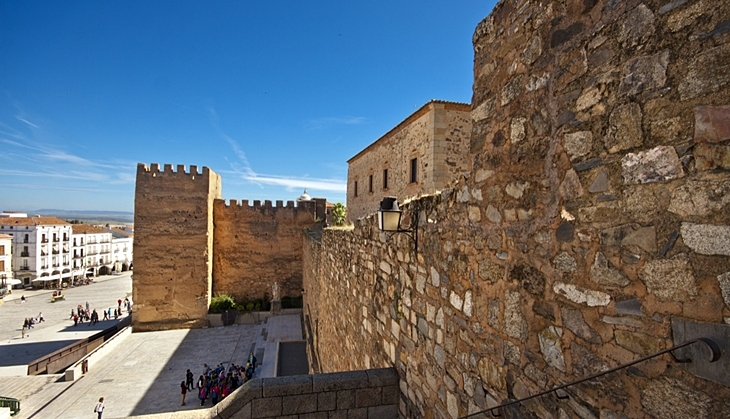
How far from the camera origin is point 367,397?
3986 mm

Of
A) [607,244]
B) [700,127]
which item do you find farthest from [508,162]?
[700,127]

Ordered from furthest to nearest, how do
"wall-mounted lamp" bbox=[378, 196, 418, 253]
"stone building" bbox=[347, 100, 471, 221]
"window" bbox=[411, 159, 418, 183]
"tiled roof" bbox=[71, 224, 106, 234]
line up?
"tiled roof" bbox=[71, 224, 106, 234] → "window" bbox=[411, 159, 418, 183] → "stone building" bbox=[347, 100, 471, 221] → "wall-mounted lamp" bbox=[378, 196, 418, 253]

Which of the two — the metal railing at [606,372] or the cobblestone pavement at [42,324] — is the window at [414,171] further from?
the cobblestone pavement at [42,324]

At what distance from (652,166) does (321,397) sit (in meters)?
3.77

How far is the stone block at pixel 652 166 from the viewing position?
134cm

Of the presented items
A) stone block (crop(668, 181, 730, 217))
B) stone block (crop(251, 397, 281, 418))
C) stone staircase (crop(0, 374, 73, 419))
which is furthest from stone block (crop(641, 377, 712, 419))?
stone staircase (crop(0, 374, 73, 419))

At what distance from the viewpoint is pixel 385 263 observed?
456cm

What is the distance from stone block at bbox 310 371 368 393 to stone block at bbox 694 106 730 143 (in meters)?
3.68

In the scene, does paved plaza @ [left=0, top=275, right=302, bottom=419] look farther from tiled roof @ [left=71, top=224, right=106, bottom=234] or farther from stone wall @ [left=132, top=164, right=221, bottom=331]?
tiled roof @ [left=71, top=224, right=106, bottom=234]

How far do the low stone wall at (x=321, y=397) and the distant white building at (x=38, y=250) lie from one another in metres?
59.4

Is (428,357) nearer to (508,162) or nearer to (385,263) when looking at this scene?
(385,263)

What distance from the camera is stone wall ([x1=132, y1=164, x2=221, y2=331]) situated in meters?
21.3

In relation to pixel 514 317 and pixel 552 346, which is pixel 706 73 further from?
pixel 514 317

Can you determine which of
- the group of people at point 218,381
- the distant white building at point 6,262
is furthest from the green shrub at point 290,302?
the distant white building at point 6,262
